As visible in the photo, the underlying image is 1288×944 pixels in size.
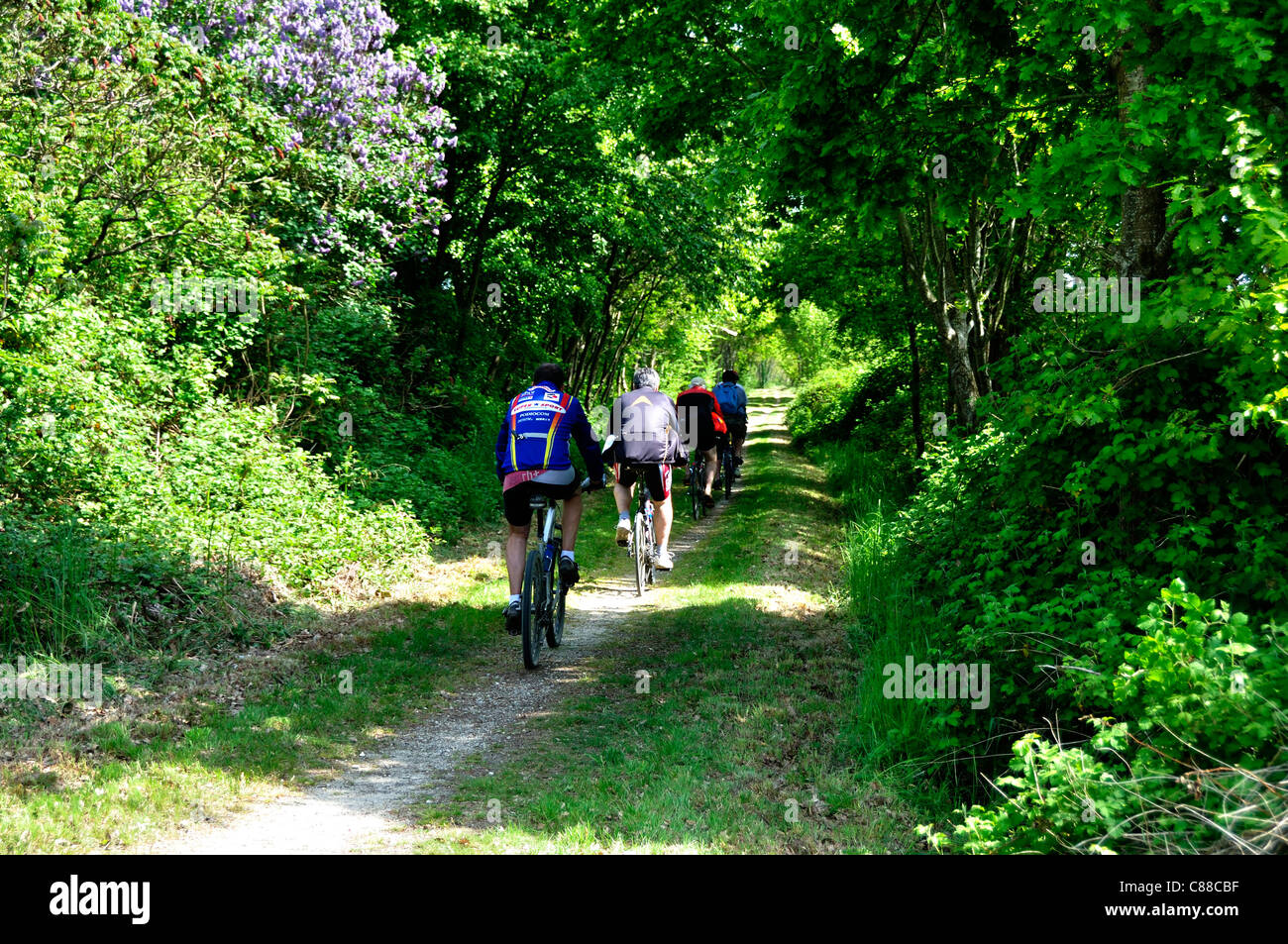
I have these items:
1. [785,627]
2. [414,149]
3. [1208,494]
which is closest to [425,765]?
[785,627]

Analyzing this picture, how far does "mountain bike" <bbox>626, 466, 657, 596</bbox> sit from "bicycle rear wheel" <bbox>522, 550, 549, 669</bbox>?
228 cm

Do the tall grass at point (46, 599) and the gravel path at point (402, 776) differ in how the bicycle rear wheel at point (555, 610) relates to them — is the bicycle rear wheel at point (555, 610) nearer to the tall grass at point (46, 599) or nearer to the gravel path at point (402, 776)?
the gravel path at point (402, 776)

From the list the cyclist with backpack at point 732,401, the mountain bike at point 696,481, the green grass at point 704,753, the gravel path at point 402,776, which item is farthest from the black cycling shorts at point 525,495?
the cyclist with backpack at point 732,401

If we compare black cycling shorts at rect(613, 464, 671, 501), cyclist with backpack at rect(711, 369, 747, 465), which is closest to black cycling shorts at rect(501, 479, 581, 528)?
black cycling shorts at rect(613, 464, 671, 501)

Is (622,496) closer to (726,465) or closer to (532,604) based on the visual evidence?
(532,604)

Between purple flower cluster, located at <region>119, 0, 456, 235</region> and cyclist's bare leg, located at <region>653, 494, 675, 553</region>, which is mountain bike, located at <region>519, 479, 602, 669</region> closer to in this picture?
cyclist's bare leg, located at <region>653, 494, 675, 553</region>

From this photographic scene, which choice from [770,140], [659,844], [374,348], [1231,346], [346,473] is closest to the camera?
[659,844]

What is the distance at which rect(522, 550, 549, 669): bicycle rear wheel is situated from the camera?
24.1 ft

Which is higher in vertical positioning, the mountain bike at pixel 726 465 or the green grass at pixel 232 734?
the mountain bike at pixel 726 465

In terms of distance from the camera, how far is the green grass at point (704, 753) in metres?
4.50

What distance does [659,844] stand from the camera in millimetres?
4270

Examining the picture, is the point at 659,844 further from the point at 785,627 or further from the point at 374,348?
the point at 374,348

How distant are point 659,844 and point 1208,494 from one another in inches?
141

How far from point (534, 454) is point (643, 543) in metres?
3.09
